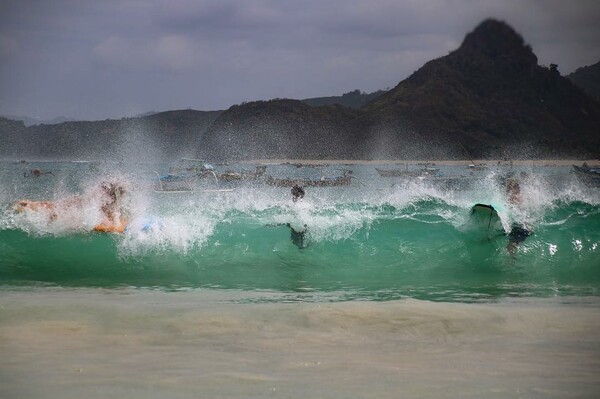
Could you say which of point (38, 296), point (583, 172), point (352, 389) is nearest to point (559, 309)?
point (352, 389)

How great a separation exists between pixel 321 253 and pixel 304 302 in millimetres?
4320

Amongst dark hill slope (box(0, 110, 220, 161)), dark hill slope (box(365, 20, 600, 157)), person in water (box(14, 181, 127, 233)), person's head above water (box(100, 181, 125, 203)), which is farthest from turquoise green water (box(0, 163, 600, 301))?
dark hill slope (box(0, 110, 220, 161))

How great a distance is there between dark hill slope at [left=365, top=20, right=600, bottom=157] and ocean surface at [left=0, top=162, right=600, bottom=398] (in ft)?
227

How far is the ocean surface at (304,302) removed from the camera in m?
5.17

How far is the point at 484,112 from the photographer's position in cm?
11525

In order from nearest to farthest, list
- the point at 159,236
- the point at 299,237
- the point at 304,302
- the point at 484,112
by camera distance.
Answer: the point at 304,302 → the point at 159,236 → the point at 299,237 → the point at 484,112

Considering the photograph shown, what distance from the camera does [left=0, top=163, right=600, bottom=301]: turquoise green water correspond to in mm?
10664

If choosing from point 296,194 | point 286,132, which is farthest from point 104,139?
point 296,194

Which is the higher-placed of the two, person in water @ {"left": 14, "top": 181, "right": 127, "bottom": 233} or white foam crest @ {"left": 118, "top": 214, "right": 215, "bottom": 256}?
person in water @ {"left": 14, "top": 181, "right": 127, "bottom": 233}

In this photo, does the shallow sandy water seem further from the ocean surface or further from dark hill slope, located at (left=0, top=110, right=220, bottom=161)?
dark hill slope, located at (left=0, top=110, right=220, bottom=161)

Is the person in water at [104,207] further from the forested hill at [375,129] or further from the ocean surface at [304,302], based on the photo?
the forested hill at [375,129]

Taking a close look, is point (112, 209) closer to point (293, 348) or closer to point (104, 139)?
point (293, 348)

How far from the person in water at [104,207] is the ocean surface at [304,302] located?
6.2 inches

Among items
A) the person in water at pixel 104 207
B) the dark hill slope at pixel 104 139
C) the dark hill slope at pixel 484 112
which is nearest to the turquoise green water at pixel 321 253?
the person in water at pixel 104 207
